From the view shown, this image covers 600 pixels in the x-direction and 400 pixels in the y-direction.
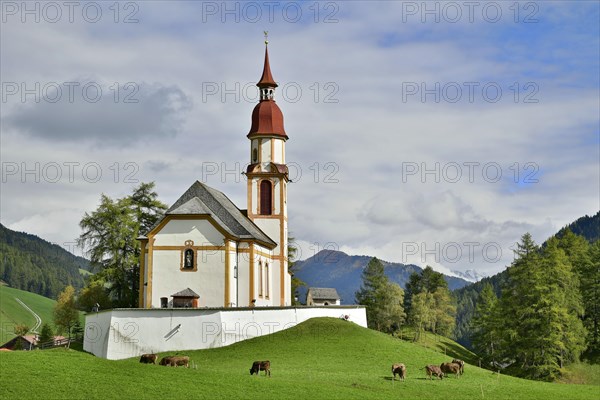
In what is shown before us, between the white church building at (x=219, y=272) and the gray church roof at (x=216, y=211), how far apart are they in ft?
0.28

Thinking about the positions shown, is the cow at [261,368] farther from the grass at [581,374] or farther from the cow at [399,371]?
the grass at [581,374]

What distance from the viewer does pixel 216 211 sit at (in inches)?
2491

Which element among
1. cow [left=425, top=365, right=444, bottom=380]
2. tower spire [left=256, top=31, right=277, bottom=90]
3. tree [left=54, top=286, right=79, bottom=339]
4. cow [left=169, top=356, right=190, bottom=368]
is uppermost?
tower spire [left=256, top=31, right=277, bottom=90]

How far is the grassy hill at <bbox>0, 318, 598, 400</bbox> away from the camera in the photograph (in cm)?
3114

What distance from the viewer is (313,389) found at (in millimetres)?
32062

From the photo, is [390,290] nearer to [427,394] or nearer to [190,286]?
[190,286]

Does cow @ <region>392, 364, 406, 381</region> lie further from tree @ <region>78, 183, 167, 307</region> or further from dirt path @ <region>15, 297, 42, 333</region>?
dirt path @ <region>15, 297, 42, 333</region>

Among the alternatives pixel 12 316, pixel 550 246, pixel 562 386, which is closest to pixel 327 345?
pixel 562 386

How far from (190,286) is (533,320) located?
28.0 m

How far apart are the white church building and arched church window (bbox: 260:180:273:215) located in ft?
0.30

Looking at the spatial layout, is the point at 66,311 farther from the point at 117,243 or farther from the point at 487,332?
the point at 487,332

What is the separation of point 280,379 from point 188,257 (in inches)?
1030

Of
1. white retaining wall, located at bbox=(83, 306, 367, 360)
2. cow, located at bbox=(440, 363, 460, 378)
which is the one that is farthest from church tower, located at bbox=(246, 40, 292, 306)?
cow, located at bbox=(440, 363, 460, 378)

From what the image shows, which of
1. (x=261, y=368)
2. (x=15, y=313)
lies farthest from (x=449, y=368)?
(x=15, y=313)
